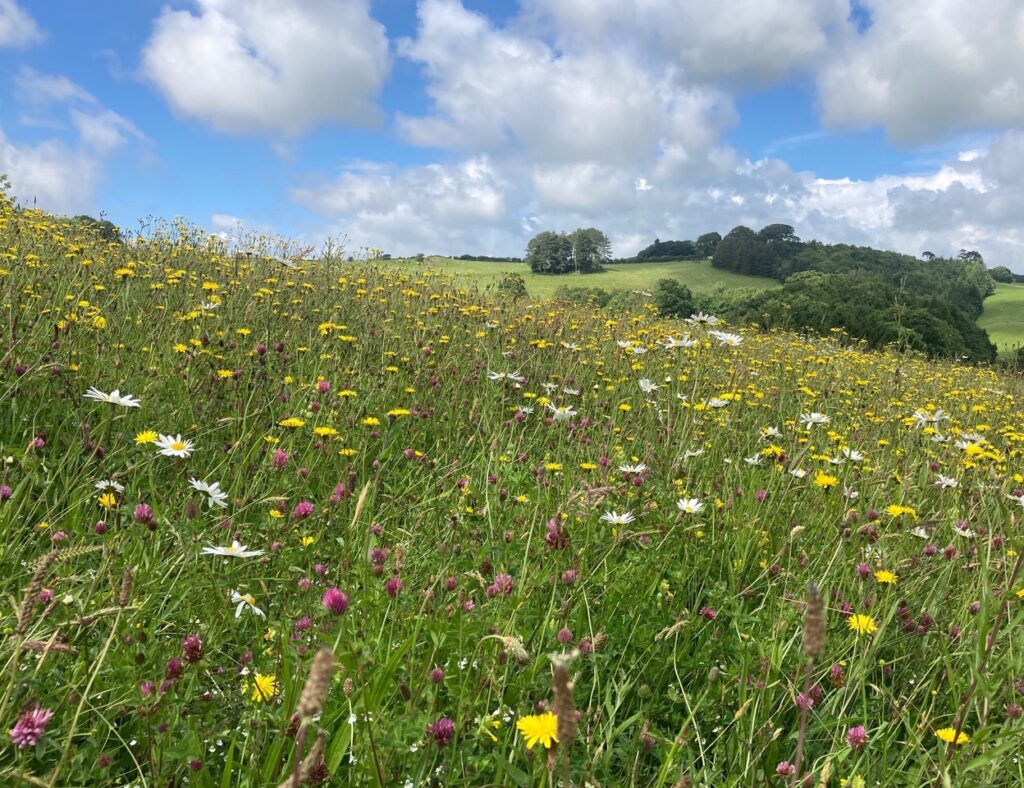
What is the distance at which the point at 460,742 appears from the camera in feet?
5.07

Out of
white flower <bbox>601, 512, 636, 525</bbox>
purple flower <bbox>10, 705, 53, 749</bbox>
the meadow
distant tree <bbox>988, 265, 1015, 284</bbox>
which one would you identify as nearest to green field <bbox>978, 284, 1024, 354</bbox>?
distant tree <bbox>988, 265, 1015, 284</bbox>

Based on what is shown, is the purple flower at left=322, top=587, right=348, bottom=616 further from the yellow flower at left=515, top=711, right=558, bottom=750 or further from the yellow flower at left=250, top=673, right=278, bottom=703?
the yellow flower at left=515, top=711, right=558, bottom=750

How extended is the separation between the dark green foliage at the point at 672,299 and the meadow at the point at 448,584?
15.4 metres

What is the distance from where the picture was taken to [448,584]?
1.87 m

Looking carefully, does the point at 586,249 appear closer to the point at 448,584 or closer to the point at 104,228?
the point at 104,228

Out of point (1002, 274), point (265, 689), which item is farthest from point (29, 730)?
point (1002, 274)

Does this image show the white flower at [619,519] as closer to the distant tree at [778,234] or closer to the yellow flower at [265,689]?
Answer: the yellow flower at [265,689]

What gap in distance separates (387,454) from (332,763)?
2.19 m

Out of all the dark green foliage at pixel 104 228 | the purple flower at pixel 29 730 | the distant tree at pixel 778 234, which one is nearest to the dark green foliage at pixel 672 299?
the dark green foliage at pixel 104 228

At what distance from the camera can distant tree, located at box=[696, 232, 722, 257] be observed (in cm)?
6469

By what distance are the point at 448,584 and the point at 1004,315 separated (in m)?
57.7

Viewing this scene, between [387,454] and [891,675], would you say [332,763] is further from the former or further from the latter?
[387,454]

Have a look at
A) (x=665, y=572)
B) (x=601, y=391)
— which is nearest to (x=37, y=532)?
(x=665, y=572)

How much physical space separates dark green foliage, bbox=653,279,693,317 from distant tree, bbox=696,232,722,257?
44.1 m
